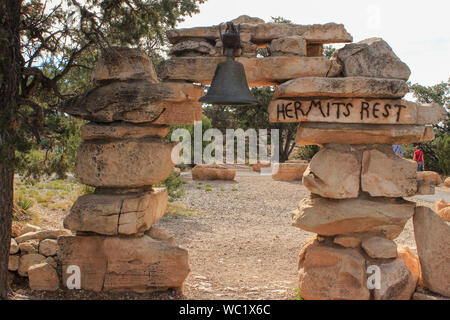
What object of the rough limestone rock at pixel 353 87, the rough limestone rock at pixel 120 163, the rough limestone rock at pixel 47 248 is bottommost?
the rough limestone rock at pixel 47 248

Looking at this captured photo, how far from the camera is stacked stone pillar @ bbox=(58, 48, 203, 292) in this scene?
14.6ft

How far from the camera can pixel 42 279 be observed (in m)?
4.59

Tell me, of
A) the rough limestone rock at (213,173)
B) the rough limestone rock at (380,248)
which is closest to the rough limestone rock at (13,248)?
the rough limestone rock at (380,248)

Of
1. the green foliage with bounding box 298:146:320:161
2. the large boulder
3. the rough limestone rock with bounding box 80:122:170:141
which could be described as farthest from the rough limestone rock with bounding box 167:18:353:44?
the green foliage with bounding box 298:146:320:161

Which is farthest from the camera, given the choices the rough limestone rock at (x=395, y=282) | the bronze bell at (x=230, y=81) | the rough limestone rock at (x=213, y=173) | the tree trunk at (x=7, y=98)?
the rough limestone rock at (x=213, y=173)

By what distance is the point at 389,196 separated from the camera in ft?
14.4

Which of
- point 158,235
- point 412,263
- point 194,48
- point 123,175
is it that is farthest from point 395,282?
point 194,48

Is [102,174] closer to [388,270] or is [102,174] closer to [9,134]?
[9,134]

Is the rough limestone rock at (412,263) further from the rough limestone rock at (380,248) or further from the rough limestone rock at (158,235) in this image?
the rough limestone rock at (158,235)

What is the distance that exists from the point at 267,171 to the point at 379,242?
49.9 feet

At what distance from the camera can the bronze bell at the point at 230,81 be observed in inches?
158

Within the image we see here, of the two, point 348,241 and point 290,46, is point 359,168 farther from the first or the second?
point 290,46

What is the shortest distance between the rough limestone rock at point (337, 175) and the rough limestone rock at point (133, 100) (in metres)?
1.60
